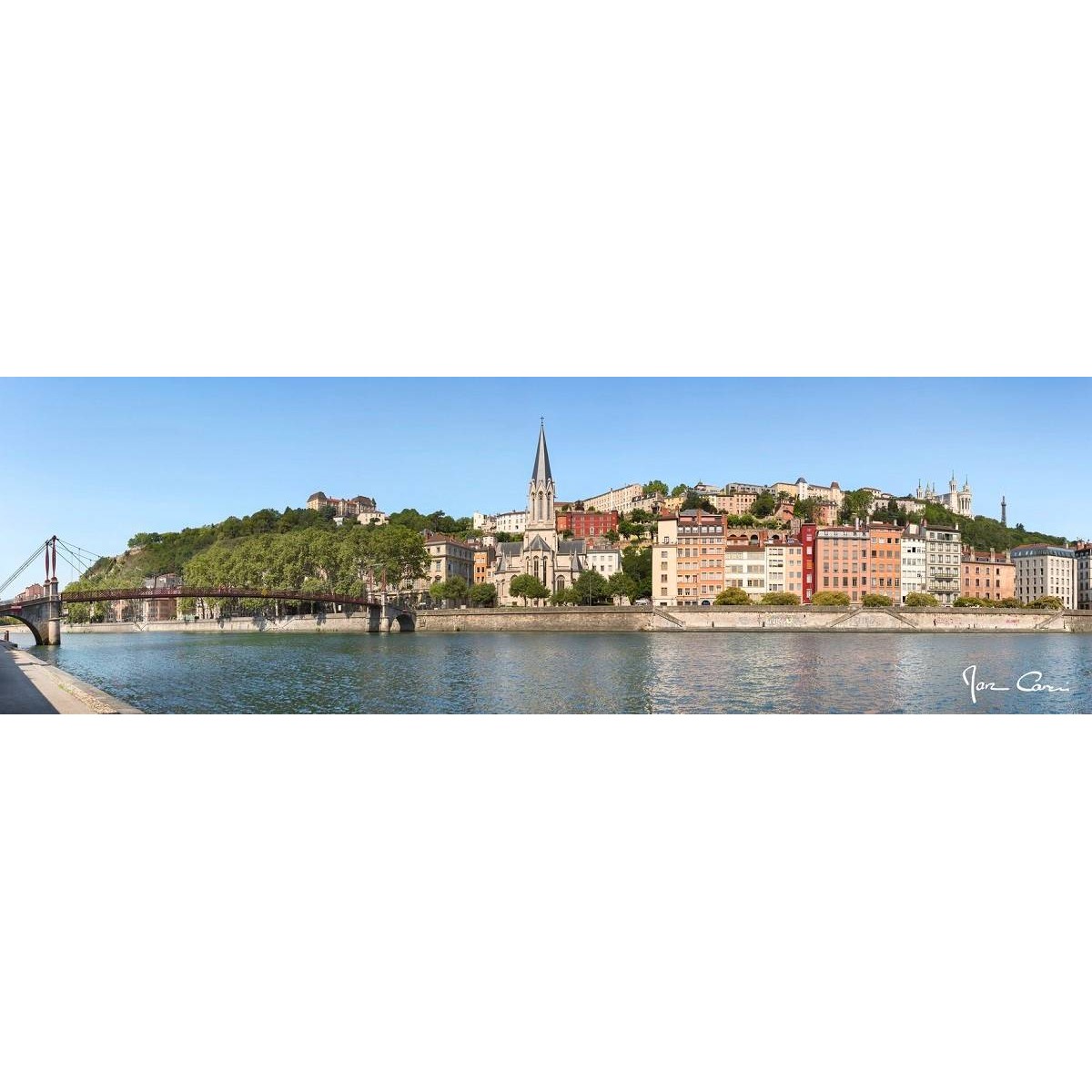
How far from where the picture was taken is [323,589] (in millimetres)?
12938

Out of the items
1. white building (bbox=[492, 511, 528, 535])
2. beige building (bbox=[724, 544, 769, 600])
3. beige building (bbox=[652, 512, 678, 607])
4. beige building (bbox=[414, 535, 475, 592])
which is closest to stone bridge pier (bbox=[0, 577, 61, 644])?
beige building (bbox=[414, 535, 475, 592])

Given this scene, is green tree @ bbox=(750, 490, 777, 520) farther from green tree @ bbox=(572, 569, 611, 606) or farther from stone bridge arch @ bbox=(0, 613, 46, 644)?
green tree @ bbox=(572, 569, 611, 606)

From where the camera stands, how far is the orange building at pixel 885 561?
10586 millimetres

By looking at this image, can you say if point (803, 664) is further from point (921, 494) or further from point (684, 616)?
point (684, 616)

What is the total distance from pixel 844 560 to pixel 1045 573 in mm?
3268

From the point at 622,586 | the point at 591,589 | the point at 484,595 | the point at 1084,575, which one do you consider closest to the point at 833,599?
the point at 1084,575

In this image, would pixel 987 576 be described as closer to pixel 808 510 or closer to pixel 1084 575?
pixel 1084 575

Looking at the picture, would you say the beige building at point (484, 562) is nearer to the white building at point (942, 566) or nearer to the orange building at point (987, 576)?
the white building at point (942, 566)

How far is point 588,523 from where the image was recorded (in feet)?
70.3

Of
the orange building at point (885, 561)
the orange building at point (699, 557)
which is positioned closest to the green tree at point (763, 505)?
the orange building at point (699, 557)

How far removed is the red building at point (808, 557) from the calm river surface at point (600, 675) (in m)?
0.66

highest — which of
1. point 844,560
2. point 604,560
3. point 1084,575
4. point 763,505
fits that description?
point 763,505
